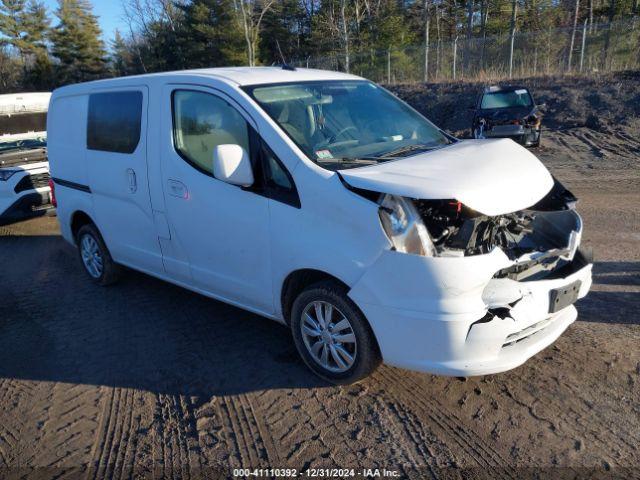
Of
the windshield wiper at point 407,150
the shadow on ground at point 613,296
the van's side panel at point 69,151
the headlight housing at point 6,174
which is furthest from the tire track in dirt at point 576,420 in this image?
the headlight housing at point 6,174

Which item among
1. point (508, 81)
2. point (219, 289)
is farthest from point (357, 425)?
point (508, 81)

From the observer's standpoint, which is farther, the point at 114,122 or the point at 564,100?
the point at 564,100

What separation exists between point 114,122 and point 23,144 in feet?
18.8

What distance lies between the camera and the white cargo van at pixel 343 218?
3.03 m

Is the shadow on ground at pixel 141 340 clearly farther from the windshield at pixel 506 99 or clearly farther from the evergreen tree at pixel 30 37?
the evergreen tree at pixel 30 37

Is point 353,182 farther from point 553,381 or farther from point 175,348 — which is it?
point 175,348

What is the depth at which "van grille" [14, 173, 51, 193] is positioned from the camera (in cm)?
854

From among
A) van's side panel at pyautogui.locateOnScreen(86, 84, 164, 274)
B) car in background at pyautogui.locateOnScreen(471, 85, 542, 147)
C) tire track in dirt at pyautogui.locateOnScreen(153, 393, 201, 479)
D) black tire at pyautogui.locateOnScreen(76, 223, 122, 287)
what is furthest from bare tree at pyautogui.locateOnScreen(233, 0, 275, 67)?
tire track in dirt at pyautogui.locateOnScreen(153, 393, 201, 479)

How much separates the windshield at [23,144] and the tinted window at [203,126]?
6492 mm

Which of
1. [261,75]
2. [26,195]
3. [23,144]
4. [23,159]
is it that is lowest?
[26,195]

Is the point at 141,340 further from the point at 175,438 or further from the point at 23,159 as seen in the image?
the point at 23,159

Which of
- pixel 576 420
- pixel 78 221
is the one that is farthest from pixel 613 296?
pixel 78 221

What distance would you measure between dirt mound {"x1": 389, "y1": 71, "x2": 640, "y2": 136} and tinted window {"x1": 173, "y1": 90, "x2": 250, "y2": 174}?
13.7 metres

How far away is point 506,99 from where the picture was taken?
49.2ft
